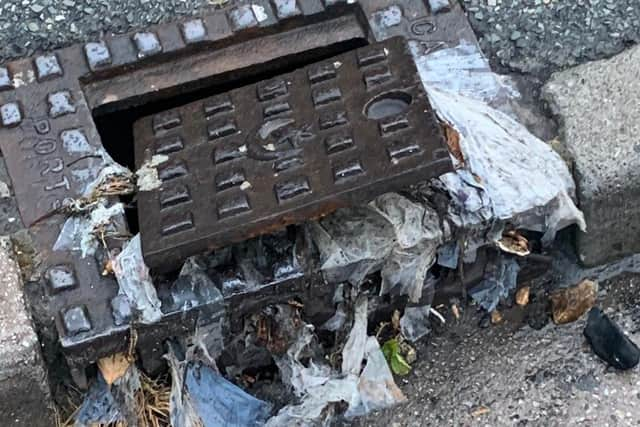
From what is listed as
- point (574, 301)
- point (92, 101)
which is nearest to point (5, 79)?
point (92, 101)

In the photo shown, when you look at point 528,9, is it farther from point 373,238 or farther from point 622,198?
point 373,238

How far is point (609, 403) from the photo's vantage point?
2691mm

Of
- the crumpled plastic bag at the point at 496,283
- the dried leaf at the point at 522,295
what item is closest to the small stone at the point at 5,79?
the crumpled plastic bag at the point at 496,283

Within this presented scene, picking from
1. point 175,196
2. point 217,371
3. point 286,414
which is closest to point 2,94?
point 175,196

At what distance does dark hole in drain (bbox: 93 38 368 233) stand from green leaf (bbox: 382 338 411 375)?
72cm

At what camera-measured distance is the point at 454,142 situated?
2541 millimetres

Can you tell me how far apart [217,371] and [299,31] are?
0.85 m

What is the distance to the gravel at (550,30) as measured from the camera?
285 cm

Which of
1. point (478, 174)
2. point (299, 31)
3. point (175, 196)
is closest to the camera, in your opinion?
point (175, 196)

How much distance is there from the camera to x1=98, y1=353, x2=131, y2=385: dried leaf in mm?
2516

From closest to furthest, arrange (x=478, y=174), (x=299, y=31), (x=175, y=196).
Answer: (x=175, y=196)
(x=478, y=174)
(x=299, y=31)

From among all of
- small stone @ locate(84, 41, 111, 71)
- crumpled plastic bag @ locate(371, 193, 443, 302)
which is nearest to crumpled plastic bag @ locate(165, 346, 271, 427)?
crumpled plastic bag @ locate(371, 193, 443, 302)

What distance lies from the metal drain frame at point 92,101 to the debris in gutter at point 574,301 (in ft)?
2.16

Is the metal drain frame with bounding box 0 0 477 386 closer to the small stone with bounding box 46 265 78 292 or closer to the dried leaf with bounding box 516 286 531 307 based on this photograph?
the small stone with bounding box 46 265 78 292
